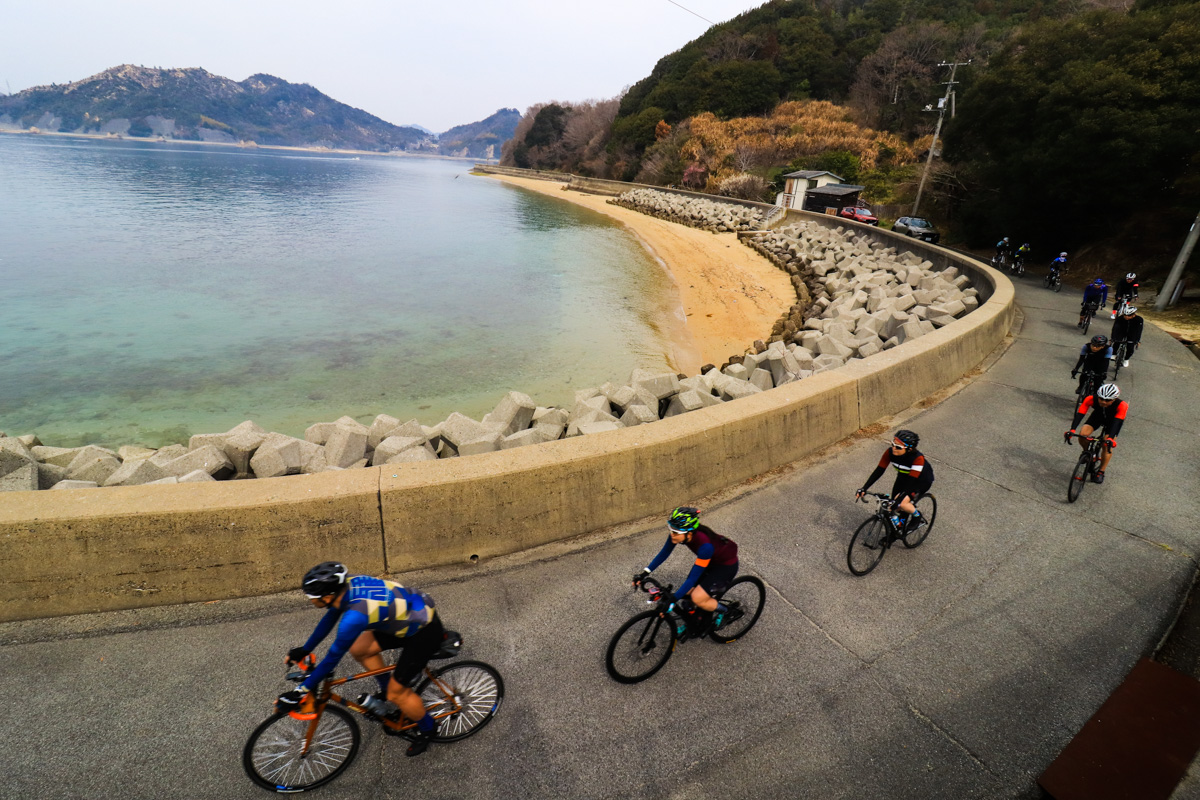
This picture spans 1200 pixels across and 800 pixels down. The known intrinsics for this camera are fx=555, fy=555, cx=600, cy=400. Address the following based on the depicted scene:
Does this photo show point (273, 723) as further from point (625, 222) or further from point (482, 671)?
point (625, 222)

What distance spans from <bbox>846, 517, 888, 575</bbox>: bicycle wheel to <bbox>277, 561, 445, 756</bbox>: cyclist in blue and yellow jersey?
3.73 meters

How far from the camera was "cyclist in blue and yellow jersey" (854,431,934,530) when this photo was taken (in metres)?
5.04

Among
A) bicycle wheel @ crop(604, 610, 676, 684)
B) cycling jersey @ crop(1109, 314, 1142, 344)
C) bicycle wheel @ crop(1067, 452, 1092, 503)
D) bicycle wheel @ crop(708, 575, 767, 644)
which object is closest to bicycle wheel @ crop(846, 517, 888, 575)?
bicycle wheel @ crop(708, 575, 767, 644)

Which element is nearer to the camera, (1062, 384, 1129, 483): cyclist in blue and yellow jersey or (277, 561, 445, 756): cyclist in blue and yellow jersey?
(277, 561, 445, 756): cyclist in blue and yellow jersey

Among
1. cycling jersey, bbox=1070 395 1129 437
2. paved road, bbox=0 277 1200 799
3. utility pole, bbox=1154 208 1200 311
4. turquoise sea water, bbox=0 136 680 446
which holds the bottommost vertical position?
turquoise sea water, bbox=0 136 680 446

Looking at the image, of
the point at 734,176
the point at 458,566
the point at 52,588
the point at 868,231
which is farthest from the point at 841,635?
the point at 734,176

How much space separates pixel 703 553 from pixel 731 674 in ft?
3.19

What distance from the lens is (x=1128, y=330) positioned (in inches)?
407

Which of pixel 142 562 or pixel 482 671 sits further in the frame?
pixel 142 562

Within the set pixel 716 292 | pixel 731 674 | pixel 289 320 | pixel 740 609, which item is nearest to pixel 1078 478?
pixel 740 609

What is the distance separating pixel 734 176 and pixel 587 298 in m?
37.1

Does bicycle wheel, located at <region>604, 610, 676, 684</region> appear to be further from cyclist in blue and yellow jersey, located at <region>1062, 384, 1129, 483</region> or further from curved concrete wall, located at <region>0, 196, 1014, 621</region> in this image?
cyclist in blue and yellow jersey, located at <region>1062, 384, 1129, 483</region>

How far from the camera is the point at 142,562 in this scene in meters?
4.00

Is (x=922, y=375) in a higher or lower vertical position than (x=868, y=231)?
lower
